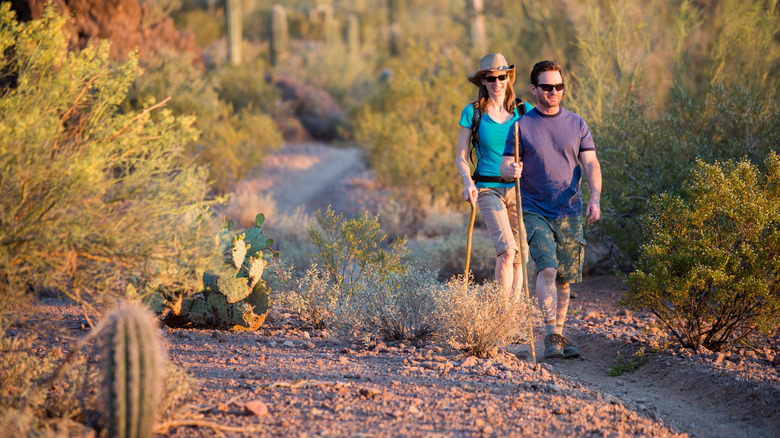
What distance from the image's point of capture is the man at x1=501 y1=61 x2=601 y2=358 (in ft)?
15.5

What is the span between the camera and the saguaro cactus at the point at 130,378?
8.86ft

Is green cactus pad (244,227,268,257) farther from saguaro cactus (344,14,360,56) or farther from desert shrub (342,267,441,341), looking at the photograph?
saguaro cactus (344,14,360,56)

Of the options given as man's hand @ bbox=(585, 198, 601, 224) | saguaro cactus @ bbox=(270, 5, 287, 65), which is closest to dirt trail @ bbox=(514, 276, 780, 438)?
man's hand @ bbox=(585, 198, 601, 224)

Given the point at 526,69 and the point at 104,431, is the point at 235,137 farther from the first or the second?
the point at 104,431

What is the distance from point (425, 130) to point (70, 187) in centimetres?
915

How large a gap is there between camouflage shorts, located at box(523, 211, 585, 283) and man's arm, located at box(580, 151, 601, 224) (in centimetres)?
16

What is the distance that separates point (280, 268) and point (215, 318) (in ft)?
3.18

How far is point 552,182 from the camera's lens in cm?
477

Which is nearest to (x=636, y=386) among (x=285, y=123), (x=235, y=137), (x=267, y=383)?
(x=267, y=383)

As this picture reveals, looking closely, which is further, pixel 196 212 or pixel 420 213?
pixel 420 213

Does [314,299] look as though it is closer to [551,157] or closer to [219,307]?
[219,307]

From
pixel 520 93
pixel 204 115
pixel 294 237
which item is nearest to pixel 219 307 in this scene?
pixel 294 237

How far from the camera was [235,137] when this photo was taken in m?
14.1

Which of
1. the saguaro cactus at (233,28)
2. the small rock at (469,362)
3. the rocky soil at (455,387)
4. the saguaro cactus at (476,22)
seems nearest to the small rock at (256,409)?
the rocky soil at (455,387)
